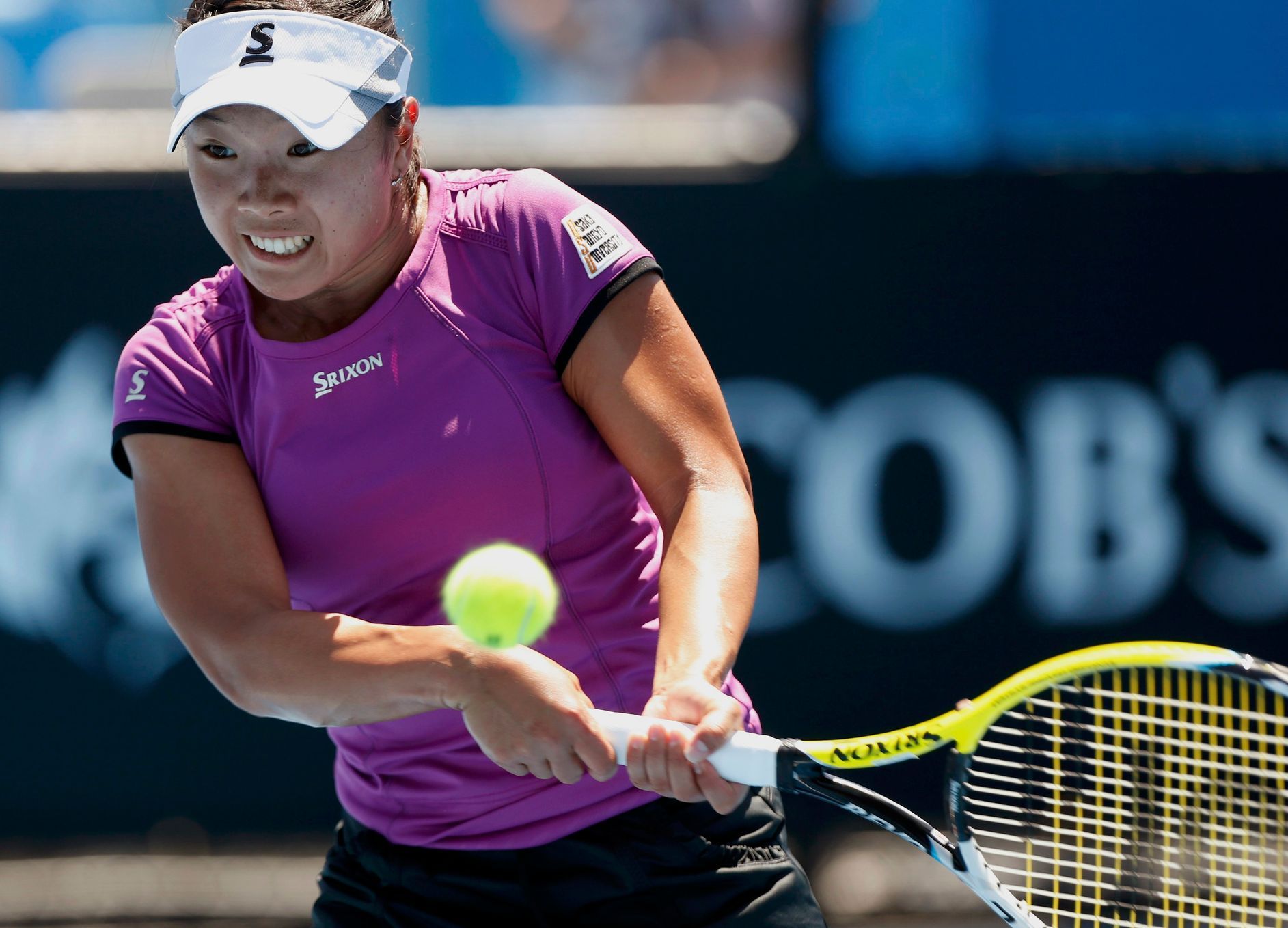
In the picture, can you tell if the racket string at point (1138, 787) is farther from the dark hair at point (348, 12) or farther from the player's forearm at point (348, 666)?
the dark hair at point (348, 12)

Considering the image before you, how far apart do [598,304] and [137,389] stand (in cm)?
62

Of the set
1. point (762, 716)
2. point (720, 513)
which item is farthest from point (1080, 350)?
point (720, 513)

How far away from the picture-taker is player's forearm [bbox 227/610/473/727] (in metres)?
1.80

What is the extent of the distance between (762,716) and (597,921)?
6.64 feet

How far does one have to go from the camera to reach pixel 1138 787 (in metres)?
2.03

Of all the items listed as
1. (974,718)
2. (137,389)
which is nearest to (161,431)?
(137,389)

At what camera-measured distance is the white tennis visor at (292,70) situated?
182 centimetres

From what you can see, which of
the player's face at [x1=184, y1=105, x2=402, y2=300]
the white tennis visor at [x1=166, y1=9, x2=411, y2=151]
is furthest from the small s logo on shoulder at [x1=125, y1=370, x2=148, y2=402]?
the white tennis visor at [x1=166, y1=9, x2=411, y2=151]

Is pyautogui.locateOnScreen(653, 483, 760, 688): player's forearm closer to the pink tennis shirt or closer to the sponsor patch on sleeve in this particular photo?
the pink tennis shirt

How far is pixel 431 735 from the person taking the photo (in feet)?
6.61

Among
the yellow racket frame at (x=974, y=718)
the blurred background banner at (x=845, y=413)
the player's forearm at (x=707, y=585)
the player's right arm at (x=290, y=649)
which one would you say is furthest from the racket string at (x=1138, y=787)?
the blurred background banner at (x=845, y=413)

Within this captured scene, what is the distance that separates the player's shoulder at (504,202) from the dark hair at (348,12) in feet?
0.28

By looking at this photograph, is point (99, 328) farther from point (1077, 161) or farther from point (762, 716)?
point (1077, 161)

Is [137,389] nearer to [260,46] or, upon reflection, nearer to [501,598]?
[260,46]
